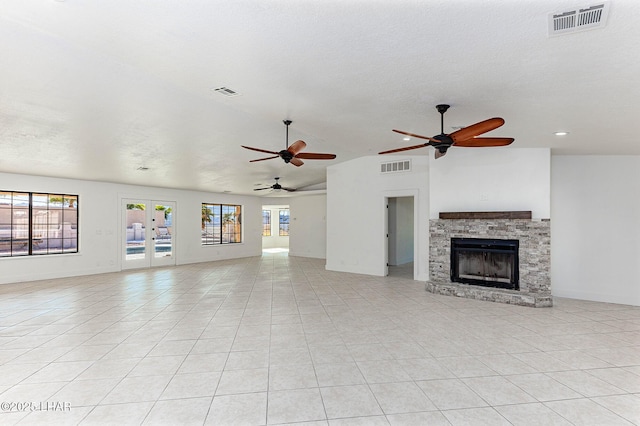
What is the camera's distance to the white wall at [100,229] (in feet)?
24.1

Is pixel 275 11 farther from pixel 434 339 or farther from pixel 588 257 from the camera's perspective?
pixel 588 257

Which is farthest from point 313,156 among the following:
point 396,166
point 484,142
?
point 396,166

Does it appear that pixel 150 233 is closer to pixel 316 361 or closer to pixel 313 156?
pixel 313 156

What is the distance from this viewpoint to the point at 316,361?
3.15 metres

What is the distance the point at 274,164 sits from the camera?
7.79m

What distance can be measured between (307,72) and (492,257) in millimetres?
4769

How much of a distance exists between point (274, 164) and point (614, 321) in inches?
264

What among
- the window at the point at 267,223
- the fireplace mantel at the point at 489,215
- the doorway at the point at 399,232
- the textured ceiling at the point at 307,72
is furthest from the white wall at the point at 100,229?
the fireplace mantel at the point at 489,215

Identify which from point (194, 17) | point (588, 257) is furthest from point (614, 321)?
point (194, 17)

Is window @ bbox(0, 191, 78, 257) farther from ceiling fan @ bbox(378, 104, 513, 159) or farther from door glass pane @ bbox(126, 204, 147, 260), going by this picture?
ceiling fan @ bbox(378, 104, 513, 159)

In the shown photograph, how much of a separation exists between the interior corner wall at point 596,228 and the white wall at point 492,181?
0.83 meters

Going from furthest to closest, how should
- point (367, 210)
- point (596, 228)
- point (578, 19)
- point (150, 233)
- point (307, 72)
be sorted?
point (150, 233), point (367, 210), point (596, 228), point (307, 72), point (578, 19)

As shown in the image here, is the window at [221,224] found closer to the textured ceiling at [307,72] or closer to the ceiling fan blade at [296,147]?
the textured ceiling at [307,72]

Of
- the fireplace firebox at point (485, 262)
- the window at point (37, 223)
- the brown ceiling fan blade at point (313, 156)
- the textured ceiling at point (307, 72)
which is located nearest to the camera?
the textured ceiling at point (307, 72)
